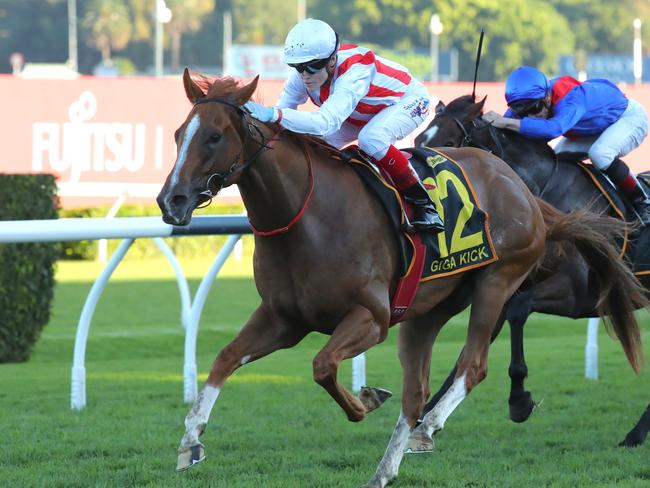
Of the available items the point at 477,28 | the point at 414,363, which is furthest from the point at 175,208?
the point at 477,28

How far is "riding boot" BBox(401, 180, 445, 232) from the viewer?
14.2 feet

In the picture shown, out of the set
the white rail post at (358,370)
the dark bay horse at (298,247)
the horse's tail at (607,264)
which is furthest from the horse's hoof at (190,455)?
the white rail post at (358,370)

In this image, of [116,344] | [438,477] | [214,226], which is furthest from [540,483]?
[116,344]

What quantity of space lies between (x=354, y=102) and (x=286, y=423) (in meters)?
1.93

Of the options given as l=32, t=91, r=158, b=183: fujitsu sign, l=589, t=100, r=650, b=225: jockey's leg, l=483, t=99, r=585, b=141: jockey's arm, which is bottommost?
l=32, t=91, r=158, b=183: fujitsu sign

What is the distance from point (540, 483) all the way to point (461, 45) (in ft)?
203

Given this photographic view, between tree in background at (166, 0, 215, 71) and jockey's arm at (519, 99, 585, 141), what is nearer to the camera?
jockey's arm at (519, 99, 585, 141)

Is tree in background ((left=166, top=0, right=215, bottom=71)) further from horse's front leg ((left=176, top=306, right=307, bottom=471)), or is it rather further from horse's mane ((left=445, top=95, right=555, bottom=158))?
horse's front leg ((left=176, top=306, right=307, bottom=471))

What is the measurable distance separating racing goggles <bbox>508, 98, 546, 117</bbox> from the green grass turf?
142cm

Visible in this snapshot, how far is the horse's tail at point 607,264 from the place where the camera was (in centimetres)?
505

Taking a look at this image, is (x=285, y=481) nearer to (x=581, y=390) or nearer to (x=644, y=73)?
(x=581, y=390)

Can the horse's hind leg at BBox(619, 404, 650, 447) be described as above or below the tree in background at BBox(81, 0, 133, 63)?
above

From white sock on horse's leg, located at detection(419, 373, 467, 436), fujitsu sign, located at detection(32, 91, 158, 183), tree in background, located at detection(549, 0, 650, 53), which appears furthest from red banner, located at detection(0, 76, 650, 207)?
tree in background, located at detection(549, 0, 650, 53)

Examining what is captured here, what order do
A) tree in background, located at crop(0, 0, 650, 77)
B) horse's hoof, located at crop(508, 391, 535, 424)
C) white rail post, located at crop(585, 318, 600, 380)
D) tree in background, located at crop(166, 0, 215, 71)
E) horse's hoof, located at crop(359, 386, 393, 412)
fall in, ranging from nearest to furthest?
horse's hoof, located at crop(359, 386, 393, 412), horse's hoof, located at crop(508, 391, 535, 424), white rail post, located at crop(585, 318, 600, 380), tree in background, located at crop(0, 0, 650, 77), tree in background, located at crop(166, 0, 215, 71)
